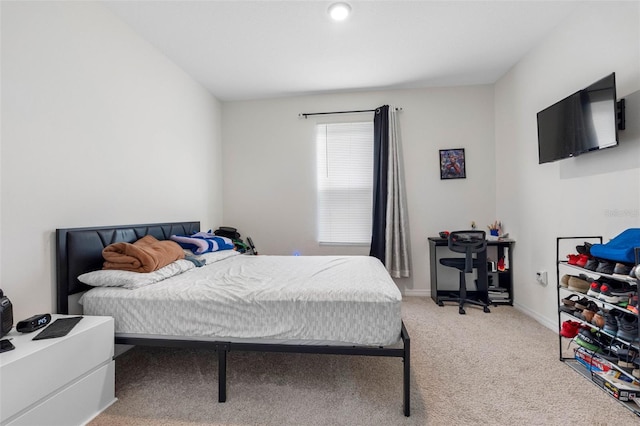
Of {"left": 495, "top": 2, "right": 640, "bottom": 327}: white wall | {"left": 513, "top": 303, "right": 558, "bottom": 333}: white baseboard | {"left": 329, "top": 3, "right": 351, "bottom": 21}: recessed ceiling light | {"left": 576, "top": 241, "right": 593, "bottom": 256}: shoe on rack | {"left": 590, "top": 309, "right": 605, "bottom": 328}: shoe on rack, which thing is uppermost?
{"left": 329, "top": 3, "right": 351, "bottom": 21}: recessed ceiling light

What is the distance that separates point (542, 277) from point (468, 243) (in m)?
0.71

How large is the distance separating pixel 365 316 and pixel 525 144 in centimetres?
282

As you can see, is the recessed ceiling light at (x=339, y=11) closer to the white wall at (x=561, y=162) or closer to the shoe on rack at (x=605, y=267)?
the white wall at (x=561, y=162)

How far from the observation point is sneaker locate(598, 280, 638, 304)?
5.27 ft

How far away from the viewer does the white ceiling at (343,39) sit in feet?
7.34

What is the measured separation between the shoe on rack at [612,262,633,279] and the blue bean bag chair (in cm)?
3

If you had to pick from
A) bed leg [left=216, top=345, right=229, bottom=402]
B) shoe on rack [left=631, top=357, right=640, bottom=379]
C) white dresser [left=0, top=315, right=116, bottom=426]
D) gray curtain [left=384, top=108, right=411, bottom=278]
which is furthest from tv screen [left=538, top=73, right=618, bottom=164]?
white dresser [left=0, top=315, right=116, bottom=426]

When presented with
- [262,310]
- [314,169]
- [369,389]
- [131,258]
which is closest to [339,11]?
[314,169]

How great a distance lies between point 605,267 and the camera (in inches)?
66.7

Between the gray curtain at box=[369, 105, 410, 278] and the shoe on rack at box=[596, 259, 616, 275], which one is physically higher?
the gray curtain at box=[369, 105, 410, 278]

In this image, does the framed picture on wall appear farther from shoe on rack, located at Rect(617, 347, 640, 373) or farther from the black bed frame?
the black bed frame

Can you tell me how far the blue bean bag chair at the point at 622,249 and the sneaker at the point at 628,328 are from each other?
34 cm

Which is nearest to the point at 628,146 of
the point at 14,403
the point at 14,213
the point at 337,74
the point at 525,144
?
the point at 525,144

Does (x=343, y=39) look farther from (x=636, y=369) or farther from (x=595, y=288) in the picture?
(x=636, y=369)
